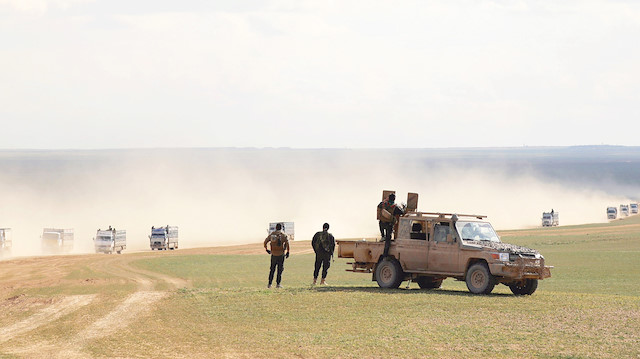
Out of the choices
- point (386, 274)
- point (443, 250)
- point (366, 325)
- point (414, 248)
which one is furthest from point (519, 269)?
point (366, 325)

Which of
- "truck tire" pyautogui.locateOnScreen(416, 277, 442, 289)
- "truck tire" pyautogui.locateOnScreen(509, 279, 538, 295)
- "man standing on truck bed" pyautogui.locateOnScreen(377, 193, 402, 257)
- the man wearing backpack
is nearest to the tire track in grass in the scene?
the man wearing backpack

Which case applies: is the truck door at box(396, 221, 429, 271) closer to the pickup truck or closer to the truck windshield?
the pickup truck

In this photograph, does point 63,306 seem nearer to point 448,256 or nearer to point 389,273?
point 389,273

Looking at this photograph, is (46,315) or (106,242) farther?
(106,242)

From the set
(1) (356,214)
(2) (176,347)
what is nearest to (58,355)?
(2) (176,347)

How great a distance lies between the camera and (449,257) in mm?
25328

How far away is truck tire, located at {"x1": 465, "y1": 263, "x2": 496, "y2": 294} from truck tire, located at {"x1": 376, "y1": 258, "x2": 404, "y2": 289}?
7.94ft

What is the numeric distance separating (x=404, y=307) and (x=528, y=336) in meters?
4.77

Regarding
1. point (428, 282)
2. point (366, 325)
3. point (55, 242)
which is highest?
point (55, 242)

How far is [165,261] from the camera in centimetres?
5359

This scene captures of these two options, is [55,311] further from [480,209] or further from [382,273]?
[480,209]

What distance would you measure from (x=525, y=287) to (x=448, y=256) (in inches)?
92.4

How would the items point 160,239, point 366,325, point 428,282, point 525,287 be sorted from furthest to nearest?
point 160,239
point 428,282
point 525,287
point 366,325

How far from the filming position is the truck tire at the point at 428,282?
27281 millimetres
